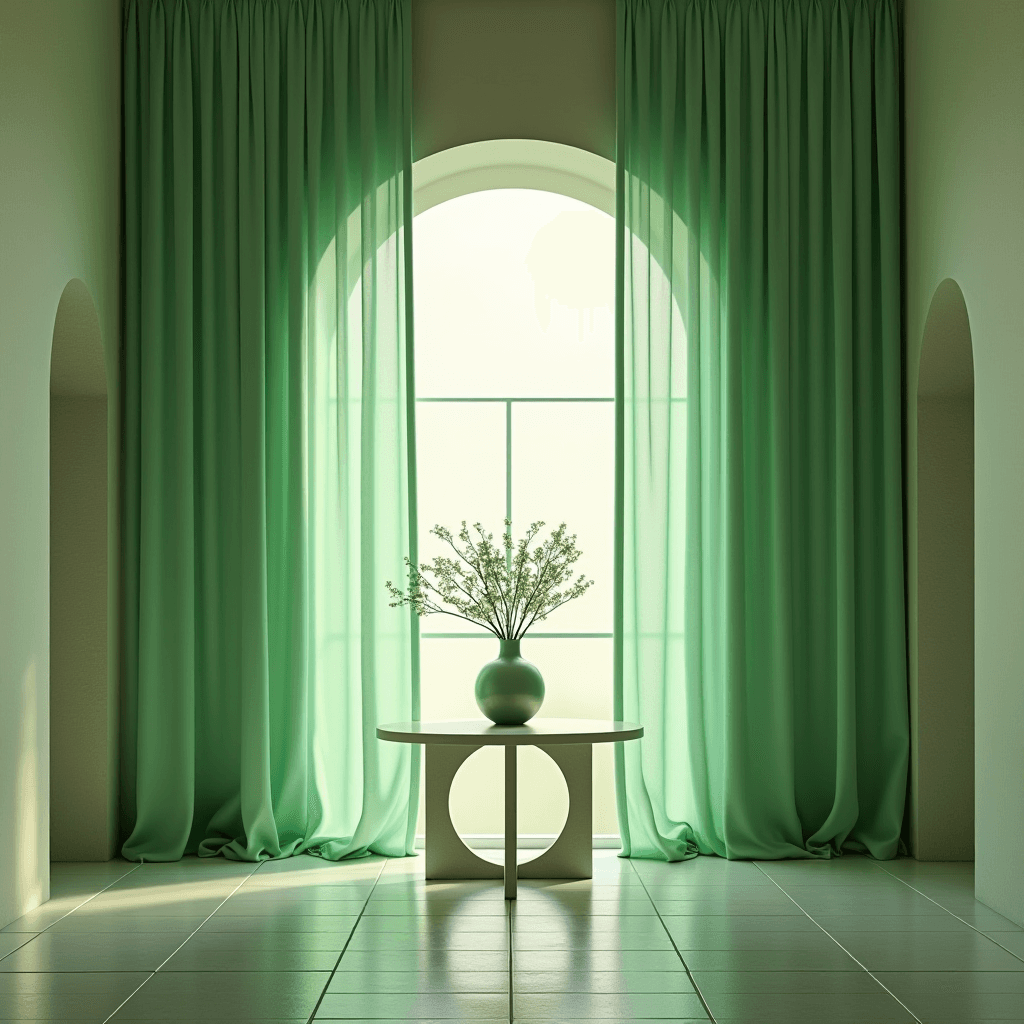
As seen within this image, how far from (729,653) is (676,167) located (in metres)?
2.17

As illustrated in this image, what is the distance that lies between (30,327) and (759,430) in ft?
9.82

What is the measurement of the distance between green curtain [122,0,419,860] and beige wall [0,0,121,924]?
59cm

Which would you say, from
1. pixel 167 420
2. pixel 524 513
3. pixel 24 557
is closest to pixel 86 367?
pixel 167 420

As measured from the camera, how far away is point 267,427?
566cm

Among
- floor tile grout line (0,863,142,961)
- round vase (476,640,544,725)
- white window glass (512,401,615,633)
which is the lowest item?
floor tile grout line (0,863,142,961)

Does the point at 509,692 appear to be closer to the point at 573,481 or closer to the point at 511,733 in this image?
the point at 511,733

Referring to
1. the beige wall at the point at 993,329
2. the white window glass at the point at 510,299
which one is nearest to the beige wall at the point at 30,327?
the beige wall at the point at 993,329

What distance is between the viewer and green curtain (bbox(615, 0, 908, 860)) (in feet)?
18.1

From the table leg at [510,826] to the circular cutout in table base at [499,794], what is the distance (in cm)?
490

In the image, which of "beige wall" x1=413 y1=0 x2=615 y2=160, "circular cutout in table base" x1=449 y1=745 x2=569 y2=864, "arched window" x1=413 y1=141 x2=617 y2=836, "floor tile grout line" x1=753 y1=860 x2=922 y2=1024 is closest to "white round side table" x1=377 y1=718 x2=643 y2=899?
"floor tile grout line" x1=753 y1=860 x2=922 y2=1024

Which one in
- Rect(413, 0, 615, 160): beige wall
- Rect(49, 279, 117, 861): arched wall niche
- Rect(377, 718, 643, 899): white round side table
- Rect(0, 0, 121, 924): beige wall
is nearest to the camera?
Rect(0, 0, 121, 924): beige wall

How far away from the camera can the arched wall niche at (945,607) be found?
5430mm

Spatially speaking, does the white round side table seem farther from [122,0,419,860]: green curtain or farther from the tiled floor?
[122,0,419,860]: green curtain

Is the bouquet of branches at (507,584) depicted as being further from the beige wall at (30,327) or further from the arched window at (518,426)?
the arched window at (518,426)
